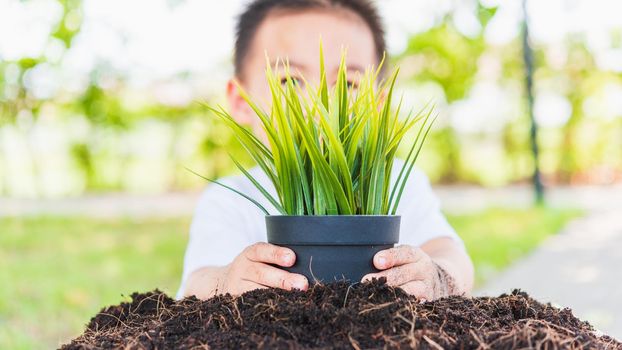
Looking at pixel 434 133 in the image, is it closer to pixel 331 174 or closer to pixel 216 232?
pixel 216 232

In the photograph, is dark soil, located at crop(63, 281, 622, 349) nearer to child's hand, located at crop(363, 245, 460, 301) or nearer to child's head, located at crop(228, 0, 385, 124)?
child's hand, located at crop(363, 245, 460, 301)

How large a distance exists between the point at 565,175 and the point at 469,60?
419 cm

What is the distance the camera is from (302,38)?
95.2 inches

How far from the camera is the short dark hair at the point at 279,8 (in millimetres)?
2686

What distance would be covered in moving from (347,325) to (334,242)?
0.53 ft

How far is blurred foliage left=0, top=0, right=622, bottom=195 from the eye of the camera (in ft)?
40.6

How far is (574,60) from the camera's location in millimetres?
13828

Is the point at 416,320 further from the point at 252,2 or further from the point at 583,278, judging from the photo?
the point at 583,278

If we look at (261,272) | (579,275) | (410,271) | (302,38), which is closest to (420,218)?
(302,38)

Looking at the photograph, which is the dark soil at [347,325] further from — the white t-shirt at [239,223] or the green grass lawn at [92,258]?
the green grass lawn at [92,258]

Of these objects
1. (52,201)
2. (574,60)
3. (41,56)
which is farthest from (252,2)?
(574,60)

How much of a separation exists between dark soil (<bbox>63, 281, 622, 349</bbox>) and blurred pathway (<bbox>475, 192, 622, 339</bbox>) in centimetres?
172

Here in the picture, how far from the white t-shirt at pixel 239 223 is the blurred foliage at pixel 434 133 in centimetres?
911

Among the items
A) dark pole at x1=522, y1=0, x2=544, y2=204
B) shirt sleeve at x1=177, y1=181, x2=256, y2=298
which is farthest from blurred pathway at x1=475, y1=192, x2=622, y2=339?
dark pole at x1=522, y1=0, x2=544, y2=204
